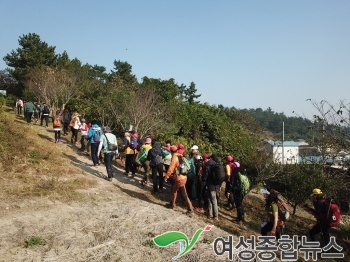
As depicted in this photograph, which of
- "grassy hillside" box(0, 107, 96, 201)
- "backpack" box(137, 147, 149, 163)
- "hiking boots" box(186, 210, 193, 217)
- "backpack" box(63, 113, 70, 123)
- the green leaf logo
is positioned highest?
"backpack" box(63, 113, 70, 123)

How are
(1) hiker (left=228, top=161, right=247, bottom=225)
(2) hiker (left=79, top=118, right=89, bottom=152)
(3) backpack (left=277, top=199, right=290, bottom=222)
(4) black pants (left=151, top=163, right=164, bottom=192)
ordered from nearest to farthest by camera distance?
(3) backpack (left=277, top=199, right=290, bottom=222) → (1) hiker (left=228, top=161, right=247, bottom=225) → (4) black pants (left=151, top=163, right=164, bottom=192) → (2) hiker (left=79, top=118, right=89, bottom=152)

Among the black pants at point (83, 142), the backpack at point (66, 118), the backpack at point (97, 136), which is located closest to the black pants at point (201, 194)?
the backpack at point (97, 136)

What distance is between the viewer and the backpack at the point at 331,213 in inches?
274

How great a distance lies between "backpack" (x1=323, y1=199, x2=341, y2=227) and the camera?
6965 mm

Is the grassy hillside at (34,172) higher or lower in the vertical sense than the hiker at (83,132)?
lower

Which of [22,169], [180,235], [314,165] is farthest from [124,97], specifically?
[180,235]

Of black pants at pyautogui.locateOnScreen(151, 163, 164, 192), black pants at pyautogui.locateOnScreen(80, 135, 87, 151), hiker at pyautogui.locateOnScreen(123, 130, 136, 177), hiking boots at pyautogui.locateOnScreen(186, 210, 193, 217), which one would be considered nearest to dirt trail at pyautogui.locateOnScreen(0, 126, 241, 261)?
hiking boots at pyautogui.locateOnScreen(186, 210, 193, 217)

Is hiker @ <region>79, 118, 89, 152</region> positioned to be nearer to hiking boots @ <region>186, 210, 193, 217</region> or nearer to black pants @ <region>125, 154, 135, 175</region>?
black pants @ <region>125, 154, 135, 175</region>

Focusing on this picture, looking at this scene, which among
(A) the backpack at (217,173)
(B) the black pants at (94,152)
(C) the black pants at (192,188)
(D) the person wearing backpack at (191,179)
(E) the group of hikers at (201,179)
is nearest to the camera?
(E) the group of hikers at (201,179)

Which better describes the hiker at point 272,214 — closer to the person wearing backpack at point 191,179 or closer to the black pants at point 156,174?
the person wearing backpack at point 191,179

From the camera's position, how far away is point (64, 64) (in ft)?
104

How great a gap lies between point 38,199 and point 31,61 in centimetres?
2788

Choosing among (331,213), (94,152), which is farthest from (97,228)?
(331,213)

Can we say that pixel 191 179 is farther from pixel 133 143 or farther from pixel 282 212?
pixel 282 212
